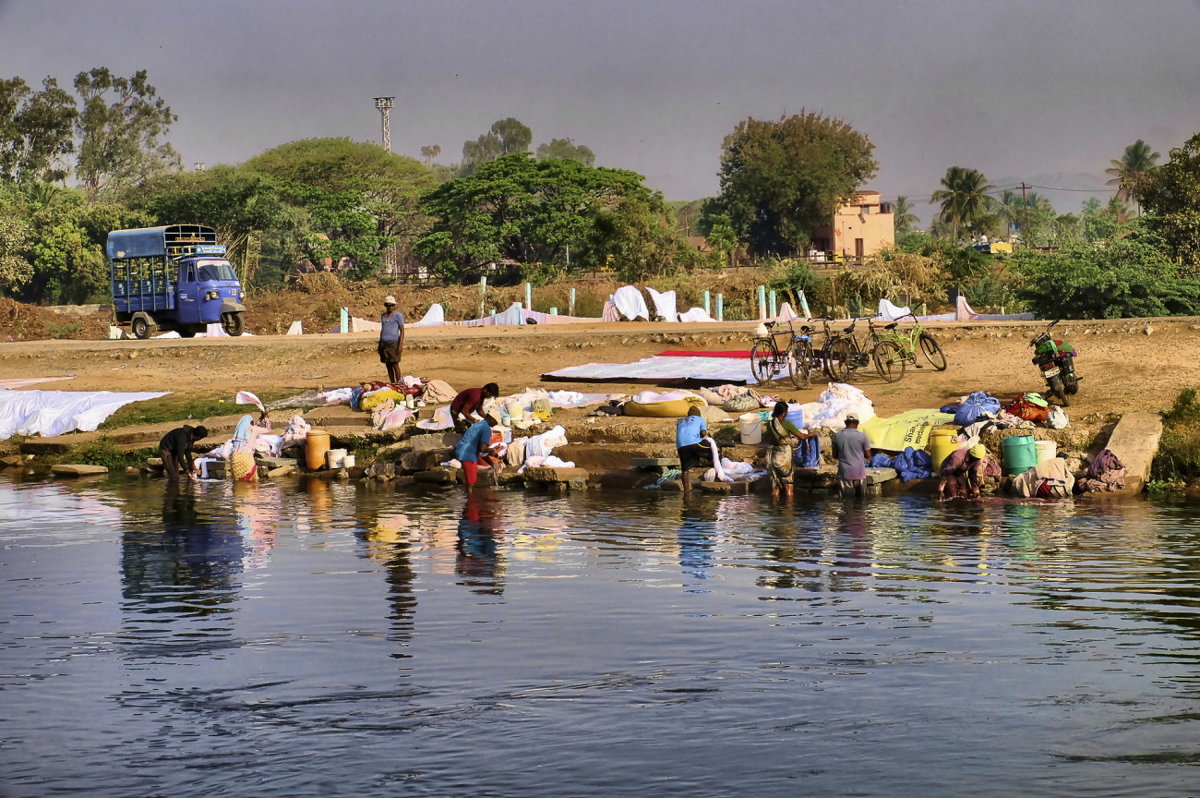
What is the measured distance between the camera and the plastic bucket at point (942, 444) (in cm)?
1708

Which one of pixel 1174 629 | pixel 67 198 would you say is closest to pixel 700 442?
pixel 1174 629

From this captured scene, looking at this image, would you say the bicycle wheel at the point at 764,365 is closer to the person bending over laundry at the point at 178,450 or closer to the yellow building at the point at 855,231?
the person bending over laundry at the point at 178,450

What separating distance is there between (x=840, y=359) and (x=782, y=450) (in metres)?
5.37

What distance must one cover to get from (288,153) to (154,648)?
6756 cm

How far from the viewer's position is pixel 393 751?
25.1 ft

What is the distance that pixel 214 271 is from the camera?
36.8 meters

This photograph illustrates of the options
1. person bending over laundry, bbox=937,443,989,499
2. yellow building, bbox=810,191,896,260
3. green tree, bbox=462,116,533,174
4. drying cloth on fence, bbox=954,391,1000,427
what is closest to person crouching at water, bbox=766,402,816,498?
person bending over laundry, bbox=937,443,989,499

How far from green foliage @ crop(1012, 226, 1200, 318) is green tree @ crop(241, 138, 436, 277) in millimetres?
35234

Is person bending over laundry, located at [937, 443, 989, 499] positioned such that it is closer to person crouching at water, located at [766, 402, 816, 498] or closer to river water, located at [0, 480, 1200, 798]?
river water, located at [0, 480, 1200, 798]

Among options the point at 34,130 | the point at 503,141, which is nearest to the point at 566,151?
the point at 503,141

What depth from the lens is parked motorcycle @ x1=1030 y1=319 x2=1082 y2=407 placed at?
19.2 m

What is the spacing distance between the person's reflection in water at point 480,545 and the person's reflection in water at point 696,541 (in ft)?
5.23

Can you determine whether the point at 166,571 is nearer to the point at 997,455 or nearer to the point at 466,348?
the point at 997,455

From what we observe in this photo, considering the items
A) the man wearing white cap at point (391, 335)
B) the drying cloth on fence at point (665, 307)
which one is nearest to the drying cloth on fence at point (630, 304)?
the drying cloth on fence at point (665, 307)
